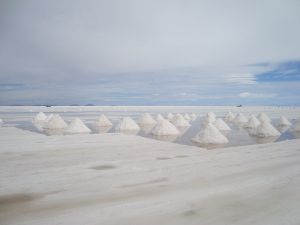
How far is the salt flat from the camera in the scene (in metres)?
1.80

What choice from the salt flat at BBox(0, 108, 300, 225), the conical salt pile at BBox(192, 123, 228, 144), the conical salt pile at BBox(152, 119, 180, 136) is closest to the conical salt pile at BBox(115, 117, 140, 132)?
the conical salt pile at BBox(152, 119, 180, 136)

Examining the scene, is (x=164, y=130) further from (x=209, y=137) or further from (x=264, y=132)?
(x=264, y=132)

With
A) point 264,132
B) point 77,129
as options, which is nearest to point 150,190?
point 264,132

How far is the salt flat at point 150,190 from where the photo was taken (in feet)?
5.91

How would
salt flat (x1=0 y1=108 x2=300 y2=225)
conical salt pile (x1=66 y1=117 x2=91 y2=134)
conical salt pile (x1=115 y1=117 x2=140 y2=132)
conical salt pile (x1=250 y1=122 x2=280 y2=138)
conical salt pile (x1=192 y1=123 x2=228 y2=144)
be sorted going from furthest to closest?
1. conical salt pile (x1=115 y1=117 x2=140 y2=132)
2. conical salt pile (x1=66 y1=117 x2=91 y2=134)
3. conical salt pile (x1=250 y1=122 x2=280 y2=138)
4. conical salt pile (x1=192 y1=123 x2=228 y2=144)
5. salt flat (x1=0 y1=108 x2=300 y2=225)

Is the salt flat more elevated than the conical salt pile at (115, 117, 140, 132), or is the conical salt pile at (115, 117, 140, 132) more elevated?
the salt flat

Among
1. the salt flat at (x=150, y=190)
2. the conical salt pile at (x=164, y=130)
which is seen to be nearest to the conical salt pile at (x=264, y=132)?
the conical salt pile at (x=164, y=130)

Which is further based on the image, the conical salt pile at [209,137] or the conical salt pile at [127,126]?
the conical salt pile at [127,126]

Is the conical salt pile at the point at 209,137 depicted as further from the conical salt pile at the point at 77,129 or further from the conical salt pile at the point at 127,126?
the conical salt pile at the point at 77,129

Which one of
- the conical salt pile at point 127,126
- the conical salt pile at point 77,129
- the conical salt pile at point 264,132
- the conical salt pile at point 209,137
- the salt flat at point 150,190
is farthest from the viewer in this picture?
the conical salt pile at point 127,126

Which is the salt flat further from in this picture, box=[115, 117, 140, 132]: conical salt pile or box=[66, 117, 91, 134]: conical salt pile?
box=[115, 117, 140, 132]: conical salt pile

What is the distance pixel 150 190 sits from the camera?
2363 mm

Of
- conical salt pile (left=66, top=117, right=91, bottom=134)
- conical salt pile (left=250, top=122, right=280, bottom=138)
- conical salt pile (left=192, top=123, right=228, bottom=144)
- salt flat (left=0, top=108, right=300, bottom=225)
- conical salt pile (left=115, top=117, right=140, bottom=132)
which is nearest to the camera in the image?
salt flat (left=0, top=108, right=300, bottom=225)

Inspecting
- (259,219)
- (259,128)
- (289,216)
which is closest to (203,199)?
(259,219)
